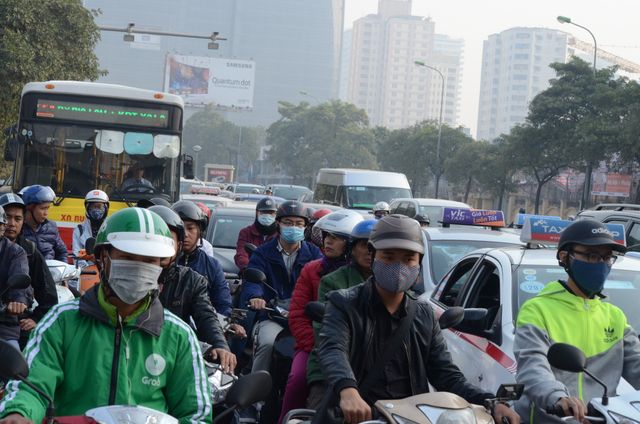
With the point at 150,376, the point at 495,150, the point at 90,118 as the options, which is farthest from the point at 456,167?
the point at 150,376

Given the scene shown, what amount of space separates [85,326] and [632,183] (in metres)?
40.2

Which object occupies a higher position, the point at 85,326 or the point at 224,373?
the point at 85,326

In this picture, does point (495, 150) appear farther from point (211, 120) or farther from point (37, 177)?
point (211, 120)

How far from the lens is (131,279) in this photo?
366 centimetres

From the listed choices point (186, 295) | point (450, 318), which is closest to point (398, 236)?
point (450, 318)

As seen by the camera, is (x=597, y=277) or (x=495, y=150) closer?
(x=597, y=277)

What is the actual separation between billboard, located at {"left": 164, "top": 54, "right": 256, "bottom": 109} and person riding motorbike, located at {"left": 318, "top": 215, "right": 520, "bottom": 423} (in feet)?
297

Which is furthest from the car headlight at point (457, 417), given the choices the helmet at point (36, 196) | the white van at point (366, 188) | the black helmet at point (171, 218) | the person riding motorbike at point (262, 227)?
the white van at point (366, 188)

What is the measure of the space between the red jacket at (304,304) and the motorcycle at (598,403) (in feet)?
7.44

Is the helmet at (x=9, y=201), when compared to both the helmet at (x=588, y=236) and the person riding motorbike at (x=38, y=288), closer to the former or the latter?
the person riding motorbike at (x=38, y=288)

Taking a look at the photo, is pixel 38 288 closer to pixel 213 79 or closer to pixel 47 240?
pixel 47 240

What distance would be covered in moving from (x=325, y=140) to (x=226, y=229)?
262ft

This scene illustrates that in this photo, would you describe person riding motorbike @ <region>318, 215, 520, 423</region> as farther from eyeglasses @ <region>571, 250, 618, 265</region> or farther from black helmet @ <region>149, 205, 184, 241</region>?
black helmet @ <region>149, 205, 184, 241</region>

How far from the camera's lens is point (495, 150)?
60031 mm
